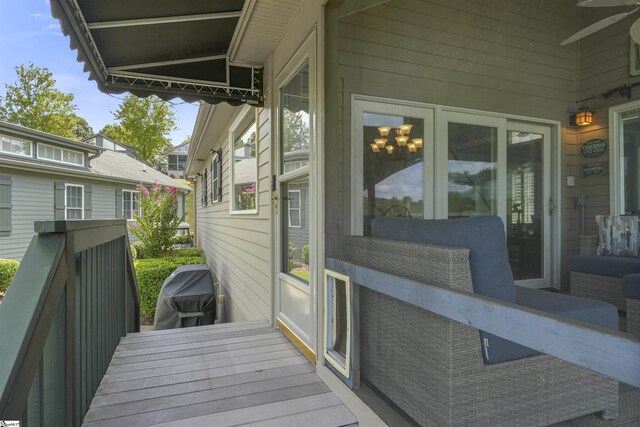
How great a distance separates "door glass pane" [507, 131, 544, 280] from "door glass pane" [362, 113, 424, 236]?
1235mm

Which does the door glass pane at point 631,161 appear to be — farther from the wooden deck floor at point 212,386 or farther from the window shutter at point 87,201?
the window shutter at point 87,201

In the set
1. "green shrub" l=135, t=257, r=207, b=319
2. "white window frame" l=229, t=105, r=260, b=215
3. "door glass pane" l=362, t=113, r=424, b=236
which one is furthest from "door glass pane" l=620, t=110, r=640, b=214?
"green shrub" l=135, t=257, r=207, b=319

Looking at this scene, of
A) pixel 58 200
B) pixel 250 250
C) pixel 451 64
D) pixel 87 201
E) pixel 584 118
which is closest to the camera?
pixel 451 64

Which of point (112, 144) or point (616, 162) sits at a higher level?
point (112, 144)

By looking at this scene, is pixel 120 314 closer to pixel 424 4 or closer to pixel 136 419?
pixel 136 419

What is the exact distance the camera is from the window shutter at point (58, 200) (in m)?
11.5

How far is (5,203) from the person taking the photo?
998 centimetres

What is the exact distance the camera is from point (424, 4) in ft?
10.5

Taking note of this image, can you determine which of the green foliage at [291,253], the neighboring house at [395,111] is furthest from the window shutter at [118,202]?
the green foliage at [291,253]

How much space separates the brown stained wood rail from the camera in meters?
0.78

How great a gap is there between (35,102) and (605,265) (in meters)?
22.8

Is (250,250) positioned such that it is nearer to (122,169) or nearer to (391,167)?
(391,167)

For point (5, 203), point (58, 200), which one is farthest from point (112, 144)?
point (5, 203)

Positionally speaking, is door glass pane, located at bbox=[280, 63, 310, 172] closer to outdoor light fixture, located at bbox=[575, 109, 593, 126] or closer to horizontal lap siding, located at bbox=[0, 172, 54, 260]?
outdoor light fixture, located at bbox=[575, 109, 593, 126]
